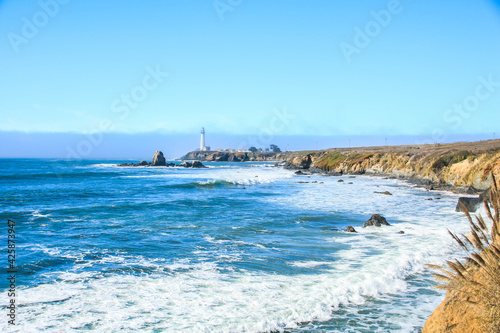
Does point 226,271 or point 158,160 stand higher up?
point 158,160

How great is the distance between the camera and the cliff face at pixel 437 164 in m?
30.3

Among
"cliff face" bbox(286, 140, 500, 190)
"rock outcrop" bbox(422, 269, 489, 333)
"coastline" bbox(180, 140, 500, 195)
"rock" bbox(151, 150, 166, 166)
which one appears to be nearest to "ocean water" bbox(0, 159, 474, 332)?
"rock outcrop" bbox(422, 269, 489, 333)

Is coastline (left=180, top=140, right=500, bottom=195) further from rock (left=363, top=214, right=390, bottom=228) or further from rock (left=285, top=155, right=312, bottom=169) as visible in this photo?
rock (left=363, top=214, right=390, bottom=228)

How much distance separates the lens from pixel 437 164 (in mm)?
39969

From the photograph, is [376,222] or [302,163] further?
[302,163]

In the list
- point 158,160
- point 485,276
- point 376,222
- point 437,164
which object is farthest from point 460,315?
point 158,160

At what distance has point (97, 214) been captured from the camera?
68.8 feet

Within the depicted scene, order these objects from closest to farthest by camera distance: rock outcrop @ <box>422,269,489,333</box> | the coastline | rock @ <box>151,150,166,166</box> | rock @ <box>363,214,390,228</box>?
rock outcrop @ <box>422,269,489,333</box> < rock @ <box>363,214,390,228</box> < the coastline < rock @ <box>151,150,166,166</box>

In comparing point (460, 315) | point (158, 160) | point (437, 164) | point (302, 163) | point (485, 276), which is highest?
point (158, 160)

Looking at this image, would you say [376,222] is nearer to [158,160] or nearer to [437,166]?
[437,166]

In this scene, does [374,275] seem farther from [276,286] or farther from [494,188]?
[494,188]

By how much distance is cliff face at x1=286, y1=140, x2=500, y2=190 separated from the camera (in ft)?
Result: 99.4

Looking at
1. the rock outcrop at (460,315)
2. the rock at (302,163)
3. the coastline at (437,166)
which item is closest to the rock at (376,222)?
the coastline at (437,166)

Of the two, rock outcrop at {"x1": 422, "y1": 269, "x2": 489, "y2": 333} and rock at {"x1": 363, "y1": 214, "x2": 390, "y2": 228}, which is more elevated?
rock outcrop at {"x1": 422, "y1": 269, "x2": 489, "y2": 333}
